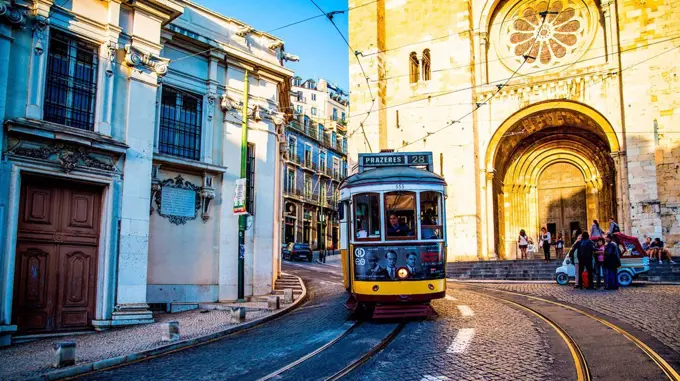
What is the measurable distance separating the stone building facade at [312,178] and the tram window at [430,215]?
37315mm

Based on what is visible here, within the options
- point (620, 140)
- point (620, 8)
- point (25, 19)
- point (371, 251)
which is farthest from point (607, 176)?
point (25, 19)

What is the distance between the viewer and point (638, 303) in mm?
11969

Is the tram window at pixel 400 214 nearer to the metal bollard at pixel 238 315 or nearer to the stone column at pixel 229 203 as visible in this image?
the metal bollard at pixel 238 315

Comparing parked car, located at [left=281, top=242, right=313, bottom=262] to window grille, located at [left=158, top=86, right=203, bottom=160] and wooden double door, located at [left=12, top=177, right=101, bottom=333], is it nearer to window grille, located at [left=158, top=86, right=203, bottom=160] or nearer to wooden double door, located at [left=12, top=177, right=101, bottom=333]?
window grille, located at [left=158, top=86, right=203, bottom=160]

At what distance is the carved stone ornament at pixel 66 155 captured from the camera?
1062cm

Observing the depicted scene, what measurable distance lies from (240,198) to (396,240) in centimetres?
497

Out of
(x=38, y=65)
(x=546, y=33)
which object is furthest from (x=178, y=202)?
(x=546, y=33)

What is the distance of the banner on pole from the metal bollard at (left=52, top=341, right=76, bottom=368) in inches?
255

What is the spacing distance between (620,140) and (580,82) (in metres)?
3.33

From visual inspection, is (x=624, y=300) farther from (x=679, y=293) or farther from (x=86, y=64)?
(x=86, y=64)

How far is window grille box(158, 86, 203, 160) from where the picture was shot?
14.8m

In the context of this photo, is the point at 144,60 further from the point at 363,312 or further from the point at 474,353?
the point at 474,353

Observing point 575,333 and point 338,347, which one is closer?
point 338,347

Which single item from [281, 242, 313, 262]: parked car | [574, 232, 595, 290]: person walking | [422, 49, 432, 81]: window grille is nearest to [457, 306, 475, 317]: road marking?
[574, 232, 595, 290]: person walking
